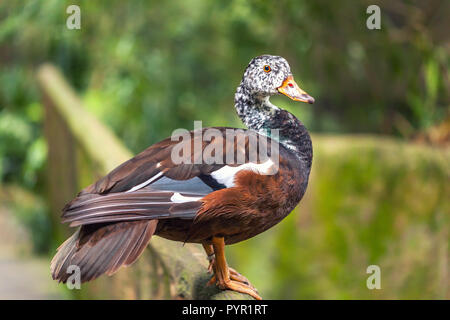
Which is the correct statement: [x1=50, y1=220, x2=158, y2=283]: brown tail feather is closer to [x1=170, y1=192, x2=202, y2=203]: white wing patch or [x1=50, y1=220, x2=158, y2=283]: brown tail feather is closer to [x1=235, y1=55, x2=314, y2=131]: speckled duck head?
[x1=170, y1=192, x2=202, y2=203]: white wing patch

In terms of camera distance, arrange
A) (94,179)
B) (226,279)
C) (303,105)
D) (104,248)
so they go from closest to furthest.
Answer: (104,248), (226,279), (94,179), (303,105)

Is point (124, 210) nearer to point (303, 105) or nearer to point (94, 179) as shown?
point (94, 179)

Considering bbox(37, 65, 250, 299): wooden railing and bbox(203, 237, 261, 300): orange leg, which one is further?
bbox(37, 65, 250, 299): wooden railing

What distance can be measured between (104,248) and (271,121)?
0.45 meters

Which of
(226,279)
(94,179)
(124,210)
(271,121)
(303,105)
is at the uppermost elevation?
(303,105)

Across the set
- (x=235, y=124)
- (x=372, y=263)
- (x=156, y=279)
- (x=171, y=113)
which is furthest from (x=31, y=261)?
(x=156, y=279)

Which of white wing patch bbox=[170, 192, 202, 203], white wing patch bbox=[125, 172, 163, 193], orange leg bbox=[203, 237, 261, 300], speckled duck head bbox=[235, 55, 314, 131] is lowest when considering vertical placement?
orange leg bbox=[203, 237, 261, 300]

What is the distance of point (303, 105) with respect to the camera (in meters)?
5.49

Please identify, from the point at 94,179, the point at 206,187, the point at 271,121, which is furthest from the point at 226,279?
the point at 94,179

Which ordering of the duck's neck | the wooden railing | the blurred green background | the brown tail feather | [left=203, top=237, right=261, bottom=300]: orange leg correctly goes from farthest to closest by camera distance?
1. the blurred green background
2. the wooden railing
3. [left=203, top=237, right=261, bottom=300]: orange leg
4. the duck's neck
5. the brown tail feather

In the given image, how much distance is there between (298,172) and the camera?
136 centimetres

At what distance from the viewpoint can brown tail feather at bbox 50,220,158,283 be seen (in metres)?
1.19

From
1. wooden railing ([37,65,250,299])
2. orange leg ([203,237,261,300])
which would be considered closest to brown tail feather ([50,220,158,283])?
orange leg ([203,237,261,300])

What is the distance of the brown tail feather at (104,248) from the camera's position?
119 centimetres
